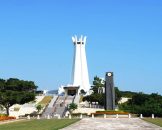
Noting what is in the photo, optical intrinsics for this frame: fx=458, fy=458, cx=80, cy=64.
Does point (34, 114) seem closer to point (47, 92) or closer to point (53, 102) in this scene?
point (53, 102)

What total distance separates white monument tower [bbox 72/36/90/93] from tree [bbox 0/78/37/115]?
3598 cm

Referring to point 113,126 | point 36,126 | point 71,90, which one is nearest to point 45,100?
point 71,90

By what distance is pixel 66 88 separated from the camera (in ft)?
326

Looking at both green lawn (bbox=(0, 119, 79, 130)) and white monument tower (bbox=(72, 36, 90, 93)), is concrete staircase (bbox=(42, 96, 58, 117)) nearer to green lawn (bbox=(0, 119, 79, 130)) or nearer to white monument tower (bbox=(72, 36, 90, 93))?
white monument tower (bbox=(72, 36, 90, 93))

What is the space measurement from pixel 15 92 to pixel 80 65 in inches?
1629

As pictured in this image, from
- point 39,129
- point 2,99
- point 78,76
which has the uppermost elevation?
point 78,76

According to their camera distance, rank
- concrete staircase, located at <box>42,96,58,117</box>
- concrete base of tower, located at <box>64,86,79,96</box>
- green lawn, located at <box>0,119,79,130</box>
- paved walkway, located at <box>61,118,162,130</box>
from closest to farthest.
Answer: paved walkway, located at <box>61,118,162,130</box> < green lawn, located at <box>0,119,79,130</box> < concrete staircase, located at <box>42,96,58,117</box> < concrete base of tower, located at <box>64,86,79,96</box>

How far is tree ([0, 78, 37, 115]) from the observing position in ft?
195

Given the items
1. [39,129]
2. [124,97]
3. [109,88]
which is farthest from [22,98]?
[39,129]

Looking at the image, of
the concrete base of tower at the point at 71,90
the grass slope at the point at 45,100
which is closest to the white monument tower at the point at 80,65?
the concrete base of tower at the point at 71,90

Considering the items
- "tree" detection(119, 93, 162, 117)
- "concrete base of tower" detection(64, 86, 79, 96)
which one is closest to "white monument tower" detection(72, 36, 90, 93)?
"concrete base of tower" detection(64, 86, 79, 96)

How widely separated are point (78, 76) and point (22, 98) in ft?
135

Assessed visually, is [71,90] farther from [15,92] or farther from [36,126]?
[36,126]

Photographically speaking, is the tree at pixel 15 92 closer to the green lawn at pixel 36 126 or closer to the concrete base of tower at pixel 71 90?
the green lawn at pixel 36 126
